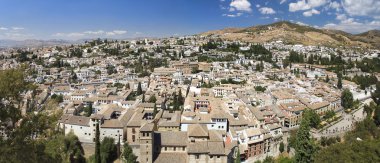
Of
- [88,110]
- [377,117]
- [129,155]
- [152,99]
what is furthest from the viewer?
[377,117]

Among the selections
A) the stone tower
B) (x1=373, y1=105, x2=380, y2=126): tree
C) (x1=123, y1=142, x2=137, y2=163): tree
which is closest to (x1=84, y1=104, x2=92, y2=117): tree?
(x1=123, y1=142, x2=137, y2=163): tree

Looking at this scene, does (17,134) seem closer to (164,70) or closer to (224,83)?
(224,83)

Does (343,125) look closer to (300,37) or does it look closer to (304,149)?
(304,149)

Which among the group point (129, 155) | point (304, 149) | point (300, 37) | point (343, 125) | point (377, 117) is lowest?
point (343, 125)

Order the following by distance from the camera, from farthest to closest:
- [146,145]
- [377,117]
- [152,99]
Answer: [377,117]
[152,99]
[146,145]

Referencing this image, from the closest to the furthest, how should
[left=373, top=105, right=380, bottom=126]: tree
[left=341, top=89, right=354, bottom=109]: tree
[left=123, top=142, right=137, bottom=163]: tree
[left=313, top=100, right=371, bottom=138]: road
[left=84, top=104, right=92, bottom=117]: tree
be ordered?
[left=123, top=142, right=137, bottom=163]: tree
[left=313, top=100, right=371, bottom=138]: road
[left=84, top=104, right=92, bottom=117]: tree
[left=373, top=105, right=380, bottom=126]: tree
[left=341, top=89, right=354, bottom=109]: tree

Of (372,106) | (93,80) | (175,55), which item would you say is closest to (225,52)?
(175,55)

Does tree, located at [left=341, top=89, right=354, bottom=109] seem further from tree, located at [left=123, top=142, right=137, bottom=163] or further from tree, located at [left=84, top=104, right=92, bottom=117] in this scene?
tree, located at [left=84, top=104, right=92, bottom=117]

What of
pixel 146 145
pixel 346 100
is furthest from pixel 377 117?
pixel 146 145

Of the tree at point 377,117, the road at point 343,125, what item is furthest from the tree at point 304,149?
the tree at point 377,117

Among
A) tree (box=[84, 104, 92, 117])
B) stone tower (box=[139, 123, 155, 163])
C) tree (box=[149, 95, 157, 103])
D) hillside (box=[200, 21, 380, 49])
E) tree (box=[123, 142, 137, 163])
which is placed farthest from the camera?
hillside (box=[200, 21, 380, 49])
